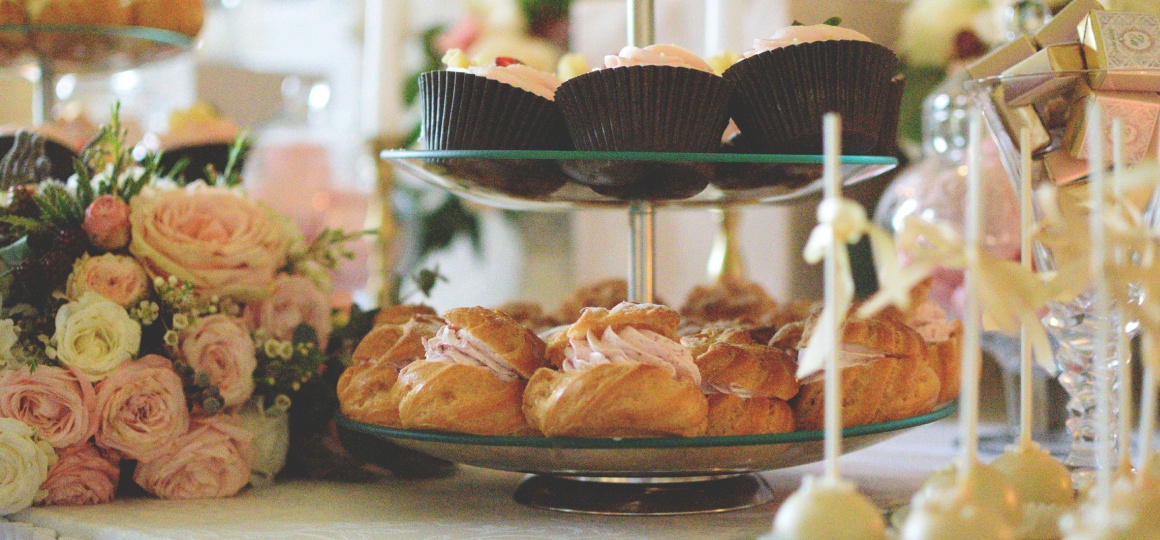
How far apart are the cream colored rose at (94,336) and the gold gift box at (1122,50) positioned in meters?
0.74

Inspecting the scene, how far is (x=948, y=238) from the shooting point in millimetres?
492

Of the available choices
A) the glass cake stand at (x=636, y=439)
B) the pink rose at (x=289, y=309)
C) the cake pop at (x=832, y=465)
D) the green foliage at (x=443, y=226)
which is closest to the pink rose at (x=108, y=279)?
the pink rose at (x=289, y=309)

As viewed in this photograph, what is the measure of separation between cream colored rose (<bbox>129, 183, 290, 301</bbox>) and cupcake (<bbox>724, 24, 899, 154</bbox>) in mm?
437

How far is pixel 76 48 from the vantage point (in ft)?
3.99

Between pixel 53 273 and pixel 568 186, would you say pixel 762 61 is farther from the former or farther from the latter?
Result: pixel 53 273

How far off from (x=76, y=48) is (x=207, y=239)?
47 cm

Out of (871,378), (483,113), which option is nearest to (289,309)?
(483,113)

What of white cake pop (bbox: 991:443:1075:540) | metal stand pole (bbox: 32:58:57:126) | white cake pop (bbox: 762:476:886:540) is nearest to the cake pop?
white cake pop (bbox: 762:476:886:540)

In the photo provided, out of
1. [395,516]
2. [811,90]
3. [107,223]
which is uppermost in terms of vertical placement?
[811,90]

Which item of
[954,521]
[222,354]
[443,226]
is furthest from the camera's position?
[443,226]

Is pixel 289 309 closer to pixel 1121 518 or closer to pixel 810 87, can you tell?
pixel 810 87

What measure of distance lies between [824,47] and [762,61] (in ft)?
0.14

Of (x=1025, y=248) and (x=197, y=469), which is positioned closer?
(x=1025, y=248)

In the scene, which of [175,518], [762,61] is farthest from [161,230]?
[762,61]
